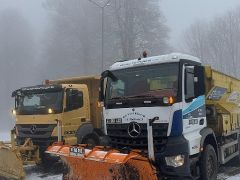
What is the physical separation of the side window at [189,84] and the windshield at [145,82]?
0.26 metres

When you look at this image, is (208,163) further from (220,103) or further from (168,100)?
(220,103)

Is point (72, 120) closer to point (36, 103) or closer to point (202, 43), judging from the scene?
point (36, 103)

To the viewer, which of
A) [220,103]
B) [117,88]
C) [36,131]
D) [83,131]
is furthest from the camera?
[83,131]

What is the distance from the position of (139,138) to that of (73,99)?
4.67 m

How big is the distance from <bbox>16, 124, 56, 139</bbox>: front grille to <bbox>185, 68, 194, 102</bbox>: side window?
4873 millimetres

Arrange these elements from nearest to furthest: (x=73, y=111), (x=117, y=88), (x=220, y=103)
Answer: (x=117, y=88) → (x=220, y=103) → (x=73, y=111)

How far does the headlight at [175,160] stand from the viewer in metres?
8.09

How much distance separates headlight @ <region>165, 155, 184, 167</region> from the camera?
8.09 metres

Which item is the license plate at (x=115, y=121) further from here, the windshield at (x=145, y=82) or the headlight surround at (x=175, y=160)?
the headlight surround at (x=175, y=160)

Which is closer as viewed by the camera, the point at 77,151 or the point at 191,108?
the point at 77,151

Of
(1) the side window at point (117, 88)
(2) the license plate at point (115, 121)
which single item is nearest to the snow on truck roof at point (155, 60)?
(1) the side window at point (117, 88)

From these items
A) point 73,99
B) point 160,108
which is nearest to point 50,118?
point 73,99

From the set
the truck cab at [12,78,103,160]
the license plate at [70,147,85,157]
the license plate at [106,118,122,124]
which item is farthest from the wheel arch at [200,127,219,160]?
the truck cab at [12,78,103,160]

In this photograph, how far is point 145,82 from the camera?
8.80 meters
